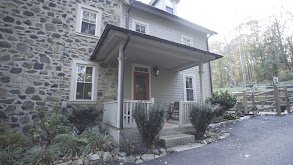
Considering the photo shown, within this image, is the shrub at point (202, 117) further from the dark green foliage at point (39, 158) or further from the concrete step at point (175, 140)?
the dark green foliage at point (39, 158)

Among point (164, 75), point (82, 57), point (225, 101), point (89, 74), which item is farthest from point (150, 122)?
point (225, 101)

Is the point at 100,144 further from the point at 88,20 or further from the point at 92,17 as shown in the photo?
the point at 92,17

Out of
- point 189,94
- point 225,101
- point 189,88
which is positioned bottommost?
point 225,101

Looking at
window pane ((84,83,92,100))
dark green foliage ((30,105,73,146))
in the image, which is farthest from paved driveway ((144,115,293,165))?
window pane ((84,83,92,100))

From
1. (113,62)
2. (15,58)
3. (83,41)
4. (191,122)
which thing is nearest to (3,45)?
(15,58)

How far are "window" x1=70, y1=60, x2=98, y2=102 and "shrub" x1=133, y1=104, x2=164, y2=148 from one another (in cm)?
270

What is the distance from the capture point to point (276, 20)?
21.0 metres

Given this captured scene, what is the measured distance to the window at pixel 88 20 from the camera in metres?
5.77

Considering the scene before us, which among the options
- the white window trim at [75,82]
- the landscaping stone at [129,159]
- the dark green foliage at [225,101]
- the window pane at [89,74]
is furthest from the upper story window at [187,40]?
the landscaping stone at [129,159]

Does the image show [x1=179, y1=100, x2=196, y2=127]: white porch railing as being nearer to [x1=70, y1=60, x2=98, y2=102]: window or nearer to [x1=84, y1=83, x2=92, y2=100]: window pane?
[x1=70, y1=60, x2=98, y2=102]: window

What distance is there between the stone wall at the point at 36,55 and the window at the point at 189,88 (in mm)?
4199

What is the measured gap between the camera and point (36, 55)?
490cm

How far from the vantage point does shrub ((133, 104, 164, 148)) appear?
3516mm

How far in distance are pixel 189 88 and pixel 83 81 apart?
560 cm
